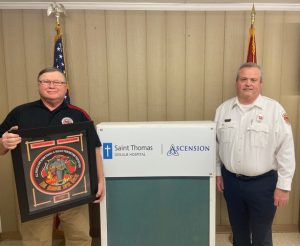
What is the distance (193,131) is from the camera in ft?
6.19

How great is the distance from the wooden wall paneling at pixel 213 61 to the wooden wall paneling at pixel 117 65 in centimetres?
73

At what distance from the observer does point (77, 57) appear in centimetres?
241

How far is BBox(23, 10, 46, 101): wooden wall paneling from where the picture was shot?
2.35 m

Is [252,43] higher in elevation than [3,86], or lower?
higher

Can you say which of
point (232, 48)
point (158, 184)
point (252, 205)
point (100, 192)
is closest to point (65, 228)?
point (100, 192)

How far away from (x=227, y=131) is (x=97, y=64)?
4.16ft

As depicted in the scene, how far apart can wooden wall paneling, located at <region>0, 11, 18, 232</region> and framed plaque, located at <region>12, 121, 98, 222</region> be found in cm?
111

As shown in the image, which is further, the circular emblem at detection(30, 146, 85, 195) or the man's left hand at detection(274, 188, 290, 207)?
the man's left hand at detection(274, 188, 290, 207)

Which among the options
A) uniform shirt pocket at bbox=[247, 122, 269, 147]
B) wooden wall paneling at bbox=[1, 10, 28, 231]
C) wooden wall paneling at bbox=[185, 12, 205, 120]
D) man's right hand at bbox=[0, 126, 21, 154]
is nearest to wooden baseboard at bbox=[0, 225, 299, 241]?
wooden wall paneling at bbox=[1, 10, 28, 231]

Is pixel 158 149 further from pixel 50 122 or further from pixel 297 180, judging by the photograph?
pixel 297 180

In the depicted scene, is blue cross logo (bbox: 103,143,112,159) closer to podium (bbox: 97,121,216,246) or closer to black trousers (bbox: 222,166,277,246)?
podium (bbox: 97,121,216,246)

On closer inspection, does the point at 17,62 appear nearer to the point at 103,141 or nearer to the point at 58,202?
the point at 103,141

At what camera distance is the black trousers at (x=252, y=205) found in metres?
1.83

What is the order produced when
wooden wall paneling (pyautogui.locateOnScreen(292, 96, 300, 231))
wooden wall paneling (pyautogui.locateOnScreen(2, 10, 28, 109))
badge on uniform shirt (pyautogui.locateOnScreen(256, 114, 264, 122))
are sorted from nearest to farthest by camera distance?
badge on uniform shirt (pyautogui.locateOnScreen(256, 114, 264, 122))
wooden wall paneling (pyautogui.locateOnScreen(2, 10, 28, 109))
wooden wall paneling (pyautogui.locateOnScreen(292, 96, 300, 231))
